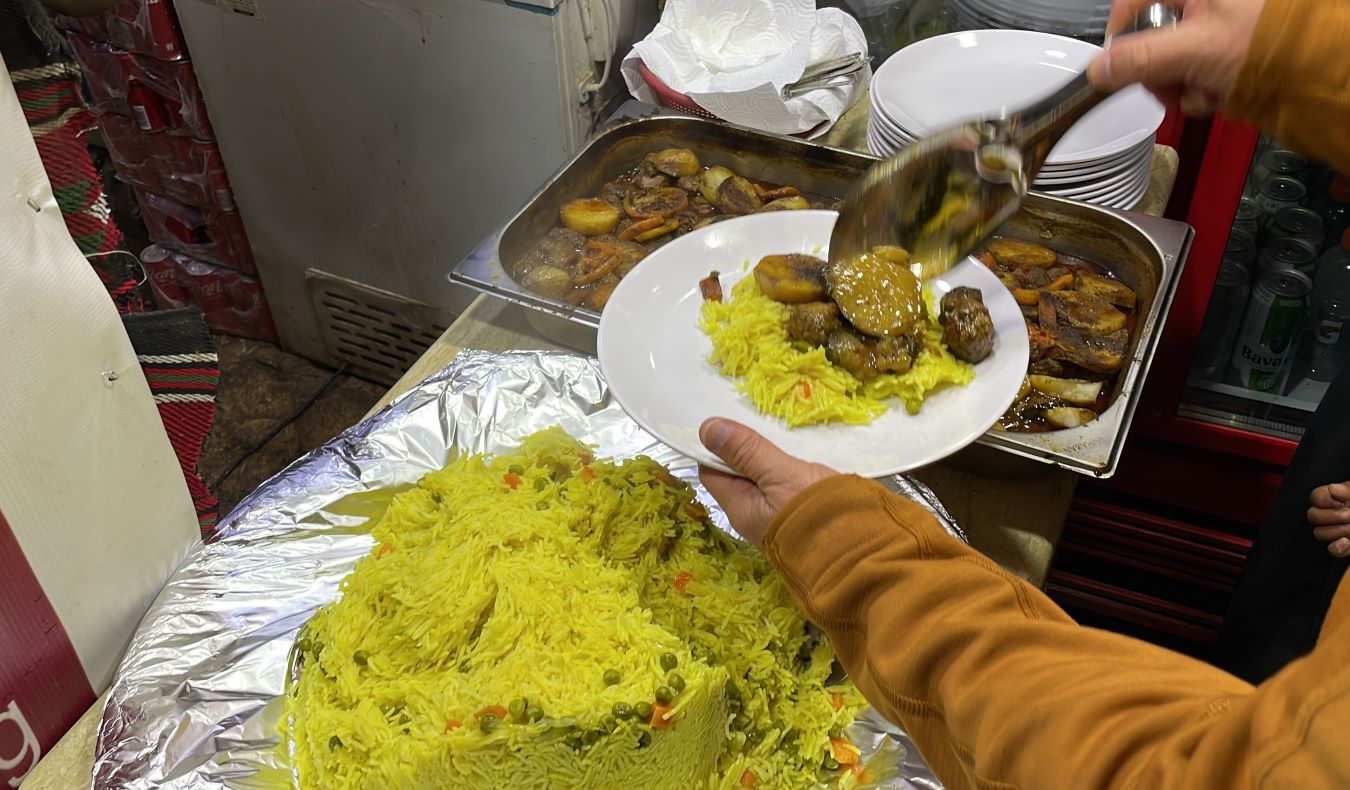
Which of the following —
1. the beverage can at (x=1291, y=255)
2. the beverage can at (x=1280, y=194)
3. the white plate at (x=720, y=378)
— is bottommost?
the beverage can at (x=1291, y=255)

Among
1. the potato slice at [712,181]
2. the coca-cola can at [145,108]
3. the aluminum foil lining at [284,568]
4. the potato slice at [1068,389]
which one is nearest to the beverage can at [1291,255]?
the potato slice at [1068,389]

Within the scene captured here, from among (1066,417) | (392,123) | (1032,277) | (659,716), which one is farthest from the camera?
→ (392,123)

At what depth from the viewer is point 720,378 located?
65.2 inches

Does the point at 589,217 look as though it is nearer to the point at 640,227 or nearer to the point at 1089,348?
the point at 640,227

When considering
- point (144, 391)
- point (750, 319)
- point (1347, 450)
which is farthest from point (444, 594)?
point (1347, 450)

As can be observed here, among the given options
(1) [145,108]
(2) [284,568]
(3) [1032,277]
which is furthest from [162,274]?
(3) [1032,277]

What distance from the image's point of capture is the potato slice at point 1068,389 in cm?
195

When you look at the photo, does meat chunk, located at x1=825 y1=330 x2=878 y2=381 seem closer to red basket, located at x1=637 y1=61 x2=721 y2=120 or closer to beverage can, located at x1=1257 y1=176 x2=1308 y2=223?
red basket, located at x1=637 y1=61 x2=721 y2=120

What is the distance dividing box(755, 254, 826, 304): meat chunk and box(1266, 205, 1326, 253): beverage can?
1.70 meters

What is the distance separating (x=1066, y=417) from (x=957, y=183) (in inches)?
19.3

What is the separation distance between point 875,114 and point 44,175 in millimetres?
1813

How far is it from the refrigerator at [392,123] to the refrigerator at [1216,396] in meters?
1.71

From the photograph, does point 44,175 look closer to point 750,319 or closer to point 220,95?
point 750,319

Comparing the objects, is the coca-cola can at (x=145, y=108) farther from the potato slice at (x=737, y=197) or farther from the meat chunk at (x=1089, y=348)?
the meat chunk at (x=1089, y=348)
